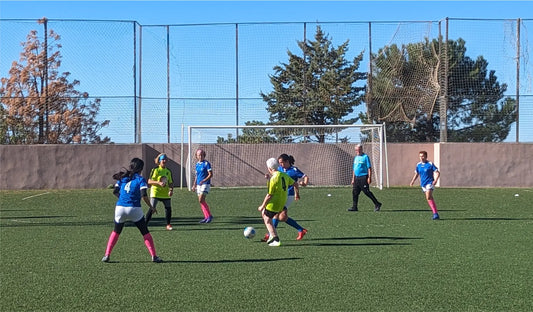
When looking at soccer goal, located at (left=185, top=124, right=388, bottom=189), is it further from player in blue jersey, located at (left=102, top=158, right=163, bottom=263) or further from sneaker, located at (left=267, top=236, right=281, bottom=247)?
player in blue jersey, located at (left=102, top=158, right=163, bottom=263)

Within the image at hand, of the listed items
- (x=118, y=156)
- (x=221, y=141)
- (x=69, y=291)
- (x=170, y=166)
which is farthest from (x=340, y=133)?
(x=69, y=291)

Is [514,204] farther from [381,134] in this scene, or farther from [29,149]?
[29,149]

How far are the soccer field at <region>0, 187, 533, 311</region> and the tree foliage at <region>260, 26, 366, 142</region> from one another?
1274 centimetres

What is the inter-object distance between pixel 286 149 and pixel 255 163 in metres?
1.54

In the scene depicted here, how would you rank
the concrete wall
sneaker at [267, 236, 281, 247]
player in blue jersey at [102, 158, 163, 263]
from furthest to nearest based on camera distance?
1. the concrete wall
2. sneaker at [267, 236, 281, 247]
3. player in blue jersey at [102, 158, 163, 263]

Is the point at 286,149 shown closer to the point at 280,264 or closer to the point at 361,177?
the point at 361,177

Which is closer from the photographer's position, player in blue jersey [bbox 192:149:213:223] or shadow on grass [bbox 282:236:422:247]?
shadow on grass [bbox 282:236:422:247]

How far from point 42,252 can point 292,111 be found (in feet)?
65.5

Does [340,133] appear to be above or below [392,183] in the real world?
above

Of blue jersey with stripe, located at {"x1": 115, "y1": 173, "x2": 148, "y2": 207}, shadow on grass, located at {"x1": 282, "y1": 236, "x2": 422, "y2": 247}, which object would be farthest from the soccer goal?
blue jersey with stripe, located at {"x1": 115, "y1": 173, "x2": 148, "y2": 207}

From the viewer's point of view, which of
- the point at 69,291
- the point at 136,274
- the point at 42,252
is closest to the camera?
the point at 69,291

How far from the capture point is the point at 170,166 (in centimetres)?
2741

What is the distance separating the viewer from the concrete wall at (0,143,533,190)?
83.4ft

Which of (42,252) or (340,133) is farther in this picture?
(340,133)
